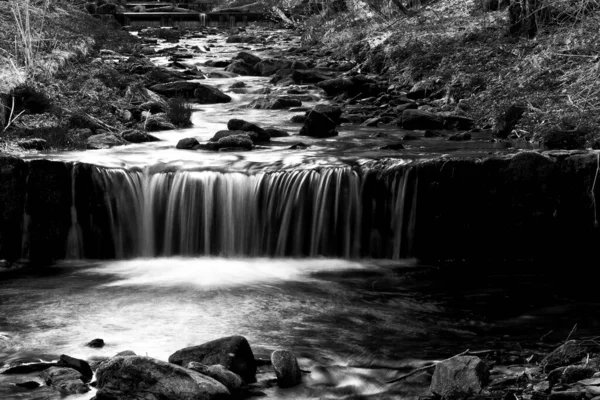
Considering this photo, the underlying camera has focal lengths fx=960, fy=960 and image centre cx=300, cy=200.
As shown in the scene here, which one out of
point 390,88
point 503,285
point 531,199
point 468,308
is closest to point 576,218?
point 531,199

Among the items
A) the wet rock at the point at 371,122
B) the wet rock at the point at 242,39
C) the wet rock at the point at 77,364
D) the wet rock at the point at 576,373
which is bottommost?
the wet rock at the point at 77,364

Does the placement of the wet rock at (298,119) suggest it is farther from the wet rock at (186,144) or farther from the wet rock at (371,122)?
the wet rock at (186,144)

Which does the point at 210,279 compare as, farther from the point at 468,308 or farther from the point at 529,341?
the point at 529,341

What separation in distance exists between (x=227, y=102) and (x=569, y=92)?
8873 mm

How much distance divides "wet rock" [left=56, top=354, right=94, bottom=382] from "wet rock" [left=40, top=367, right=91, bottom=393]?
0.06m

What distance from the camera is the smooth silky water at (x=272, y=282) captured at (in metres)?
8.05

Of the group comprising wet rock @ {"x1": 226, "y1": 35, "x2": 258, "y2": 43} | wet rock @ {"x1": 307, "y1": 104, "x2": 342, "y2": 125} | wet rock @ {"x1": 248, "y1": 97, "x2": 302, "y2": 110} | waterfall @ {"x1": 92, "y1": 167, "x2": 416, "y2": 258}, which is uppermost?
wet rock @ {"x1": 226, "y1": 35, "x2": 258, "y2": 43}

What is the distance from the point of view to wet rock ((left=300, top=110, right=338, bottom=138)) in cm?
1566

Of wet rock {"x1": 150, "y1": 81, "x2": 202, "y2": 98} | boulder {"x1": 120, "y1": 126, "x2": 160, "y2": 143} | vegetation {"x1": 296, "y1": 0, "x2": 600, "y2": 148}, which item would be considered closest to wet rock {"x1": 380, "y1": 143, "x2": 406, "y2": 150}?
vegetation {"x1": 296, "y1": 0, "x2": 600, "y2": 148}

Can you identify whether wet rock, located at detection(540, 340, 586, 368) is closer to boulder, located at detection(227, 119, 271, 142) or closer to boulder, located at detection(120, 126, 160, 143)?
boulder, located at detection(227, 119, 271, 142)

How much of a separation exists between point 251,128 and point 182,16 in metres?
35.7

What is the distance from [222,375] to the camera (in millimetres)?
6719

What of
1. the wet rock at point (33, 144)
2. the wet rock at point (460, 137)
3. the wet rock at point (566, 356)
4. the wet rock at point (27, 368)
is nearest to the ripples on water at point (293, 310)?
the wet rock at point (27, 368)

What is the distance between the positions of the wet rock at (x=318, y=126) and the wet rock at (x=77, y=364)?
8.94m
